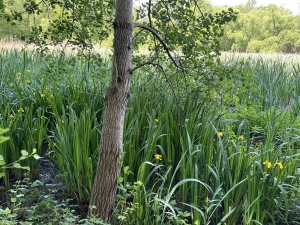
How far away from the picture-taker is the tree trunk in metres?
1.52

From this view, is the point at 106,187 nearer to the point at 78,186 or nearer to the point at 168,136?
the point at 78,186

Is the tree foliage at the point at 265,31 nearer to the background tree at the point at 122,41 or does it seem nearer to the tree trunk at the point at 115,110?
the background tree at the point at 122,41

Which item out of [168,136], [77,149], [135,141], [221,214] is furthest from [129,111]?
[221,214]

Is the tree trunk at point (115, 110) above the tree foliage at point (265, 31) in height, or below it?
below

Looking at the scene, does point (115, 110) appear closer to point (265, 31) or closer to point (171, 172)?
point (171, 172)

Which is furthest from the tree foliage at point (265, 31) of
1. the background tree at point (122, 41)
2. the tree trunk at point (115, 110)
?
the tree trunk at point (115, 110)

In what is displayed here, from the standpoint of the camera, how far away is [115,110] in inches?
60.8

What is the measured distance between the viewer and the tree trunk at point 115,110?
4.99ft

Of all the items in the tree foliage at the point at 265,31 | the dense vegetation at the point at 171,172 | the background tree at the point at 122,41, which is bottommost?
the dense vegetation at the point at 171,172

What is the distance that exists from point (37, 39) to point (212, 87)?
1177 millimetres

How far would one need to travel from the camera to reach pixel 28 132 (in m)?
2.18

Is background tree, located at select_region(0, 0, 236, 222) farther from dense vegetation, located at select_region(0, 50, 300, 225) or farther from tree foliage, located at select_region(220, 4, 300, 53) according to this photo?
tree foliage, located at select_region(220, 4, 300, 53)

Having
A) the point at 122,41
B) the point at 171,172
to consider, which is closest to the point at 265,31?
the point at 171,172

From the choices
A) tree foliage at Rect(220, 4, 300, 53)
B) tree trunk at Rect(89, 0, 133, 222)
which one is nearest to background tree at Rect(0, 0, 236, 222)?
tree trunk at Rect(89, 0, 133, 222)
